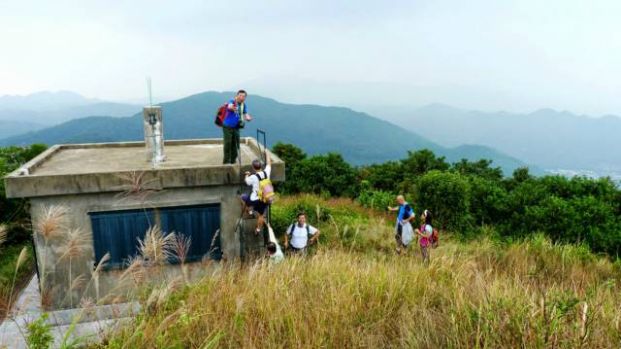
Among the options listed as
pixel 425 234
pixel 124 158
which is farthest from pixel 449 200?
pixel 124 158

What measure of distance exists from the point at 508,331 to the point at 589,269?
7.95m

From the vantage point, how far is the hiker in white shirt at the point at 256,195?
999 centimetres

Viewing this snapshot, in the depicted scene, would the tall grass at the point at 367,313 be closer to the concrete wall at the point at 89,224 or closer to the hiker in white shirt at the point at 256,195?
the hiker in white shirt at the point at 256,195

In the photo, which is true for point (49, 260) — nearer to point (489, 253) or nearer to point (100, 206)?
point (100, 206)

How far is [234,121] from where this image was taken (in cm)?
1055

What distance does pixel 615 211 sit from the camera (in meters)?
18.0

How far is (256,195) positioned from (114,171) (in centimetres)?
330

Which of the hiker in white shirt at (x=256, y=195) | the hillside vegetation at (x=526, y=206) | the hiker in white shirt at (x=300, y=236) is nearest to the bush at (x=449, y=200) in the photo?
the hillside vegetation at (x=526, y=206)

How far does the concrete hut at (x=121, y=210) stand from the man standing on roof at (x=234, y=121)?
1.40 feet

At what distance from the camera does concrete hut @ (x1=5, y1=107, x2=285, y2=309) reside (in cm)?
1009

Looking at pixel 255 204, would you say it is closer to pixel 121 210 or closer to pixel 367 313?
pixel 121 210

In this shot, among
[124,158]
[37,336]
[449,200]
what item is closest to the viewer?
[37,336]

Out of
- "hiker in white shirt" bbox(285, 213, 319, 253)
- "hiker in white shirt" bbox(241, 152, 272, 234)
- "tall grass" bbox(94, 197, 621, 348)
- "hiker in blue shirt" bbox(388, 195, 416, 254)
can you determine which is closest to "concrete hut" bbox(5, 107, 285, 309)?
"hiker in white shirt" bbox(241, 152, 272, 234)

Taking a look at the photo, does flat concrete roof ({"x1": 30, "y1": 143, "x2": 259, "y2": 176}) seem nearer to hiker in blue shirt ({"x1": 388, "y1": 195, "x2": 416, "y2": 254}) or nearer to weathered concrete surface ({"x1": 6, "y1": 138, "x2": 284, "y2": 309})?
weathered concrete surface ({"x1": 6, "y1": 138, "x2": 284, "y2": 309})
